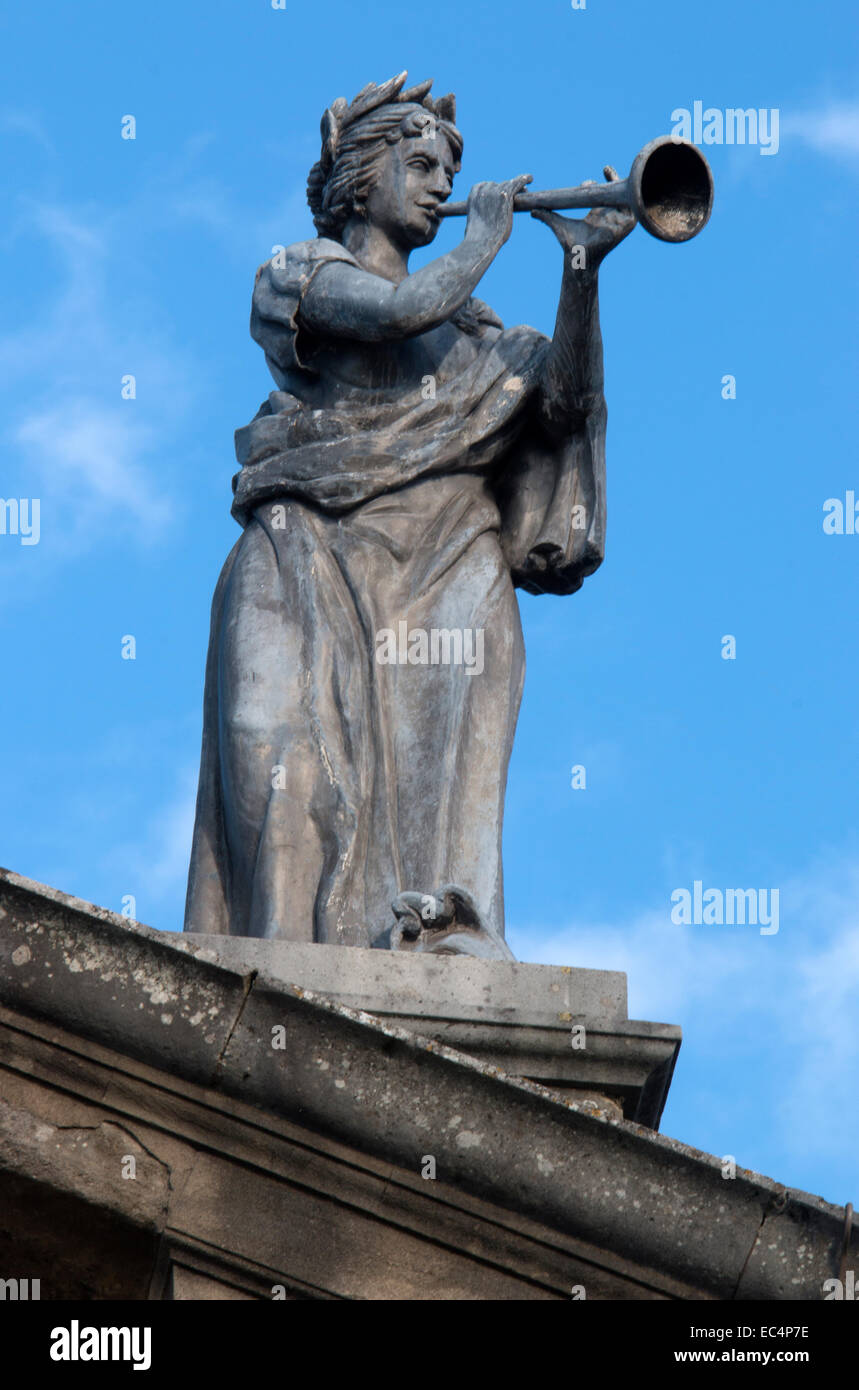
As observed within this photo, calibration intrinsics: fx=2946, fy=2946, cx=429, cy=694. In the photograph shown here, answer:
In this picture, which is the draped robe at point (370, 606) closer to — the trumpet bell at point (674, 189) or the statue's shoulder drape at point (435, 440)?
the statue's shoulder drape at point (435, 440)

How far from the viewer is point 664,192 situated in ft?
34.3

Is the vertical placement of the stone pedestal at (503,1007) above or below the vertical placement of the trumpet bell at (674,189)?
below

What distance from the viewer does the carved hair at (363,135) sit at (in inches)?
442

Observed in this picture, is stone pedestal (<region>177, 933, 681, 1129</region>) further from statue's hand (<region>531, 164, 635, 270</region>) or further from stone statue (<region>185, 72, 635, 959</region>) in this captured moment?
statue's hand (<region>531, 164, 635, 270</region>)

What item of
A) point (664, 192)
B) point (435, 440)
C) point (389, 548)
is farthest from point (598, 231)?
point (389, 548)

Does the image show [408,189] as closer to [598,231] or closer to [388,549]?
[598,231]

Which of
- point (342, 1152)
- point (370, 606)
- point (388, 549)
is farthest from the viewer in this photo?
point (388, 549)

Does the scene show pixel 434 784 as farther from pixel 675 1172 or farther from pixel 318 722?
pixel 675 1172

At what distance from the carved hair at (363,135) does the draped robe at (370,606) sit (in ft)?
0.96

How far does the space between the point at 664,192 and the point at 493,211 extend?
63 centimetres

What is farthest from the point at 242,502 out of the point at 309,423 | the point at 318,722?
the point at 318,722

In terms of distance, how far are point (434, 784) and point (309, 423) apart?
1510 millimetres

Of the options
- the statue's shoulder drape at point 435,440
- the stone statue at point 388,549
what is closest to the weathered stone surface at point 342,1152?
the stone statue at point 388,549

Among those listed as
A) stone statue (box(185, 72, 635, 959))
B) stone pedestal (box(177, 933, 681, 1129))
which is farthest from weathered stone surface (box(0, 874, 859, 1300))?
stone statue (box(185, 72, 635, 959))
